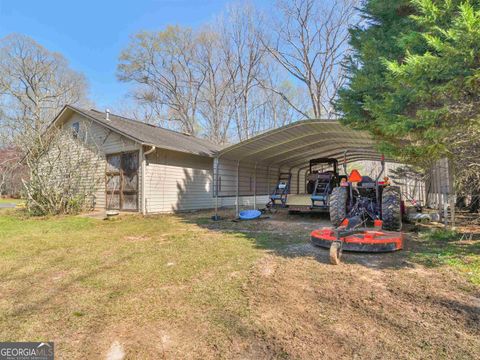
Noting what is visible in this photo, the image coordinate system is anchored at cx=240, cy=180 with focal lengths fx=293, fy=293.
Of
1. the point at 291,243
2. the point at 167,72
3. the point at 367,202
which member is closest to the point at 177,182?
the point at 291,243

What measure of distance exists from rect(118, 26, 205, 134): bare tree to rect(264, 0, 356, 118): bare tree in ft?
26.9

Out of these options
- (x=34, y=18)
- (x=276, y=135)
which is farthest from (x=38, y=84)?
(x=276, y=135)

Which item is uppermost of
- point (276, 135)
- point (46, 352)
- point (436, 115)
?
point (276, 135)

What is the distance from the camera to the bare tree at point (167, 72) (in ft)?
84.4

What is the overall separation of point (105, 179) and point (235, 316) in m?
11.2

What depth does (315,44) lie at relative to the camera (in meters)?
20.6

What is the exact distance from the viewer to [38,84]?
2466cm

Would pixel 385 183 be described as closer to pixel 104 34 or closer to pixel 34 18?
pixel 34 18

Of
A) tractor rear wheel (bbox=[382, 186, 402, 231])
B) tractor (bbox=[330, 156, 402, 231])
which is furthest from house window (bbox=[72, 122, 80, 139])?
tractor rear wheel (bbox=[382, 186, 402, 231])

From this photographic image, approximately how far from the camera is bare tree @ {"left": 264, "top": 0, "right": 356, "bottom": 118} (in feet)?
65.1

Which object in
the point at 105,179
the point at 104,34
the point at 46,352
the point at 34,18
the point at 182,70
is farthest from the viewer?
the point at 182,70

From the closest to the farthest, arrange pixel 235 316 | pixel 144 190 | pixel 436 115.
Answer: pixel 235 316 → pixel 436 115 → pixel 144 190

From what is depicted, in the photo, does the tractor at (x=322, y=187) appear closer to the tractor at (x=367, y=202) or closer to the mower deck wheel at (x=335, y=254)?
the tractor at (x=367, y=202)

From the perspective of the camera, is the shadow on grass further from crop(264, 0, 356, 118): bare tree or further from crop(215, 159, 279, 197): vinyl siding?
crop(264, 0, 356, 118): bare tree
